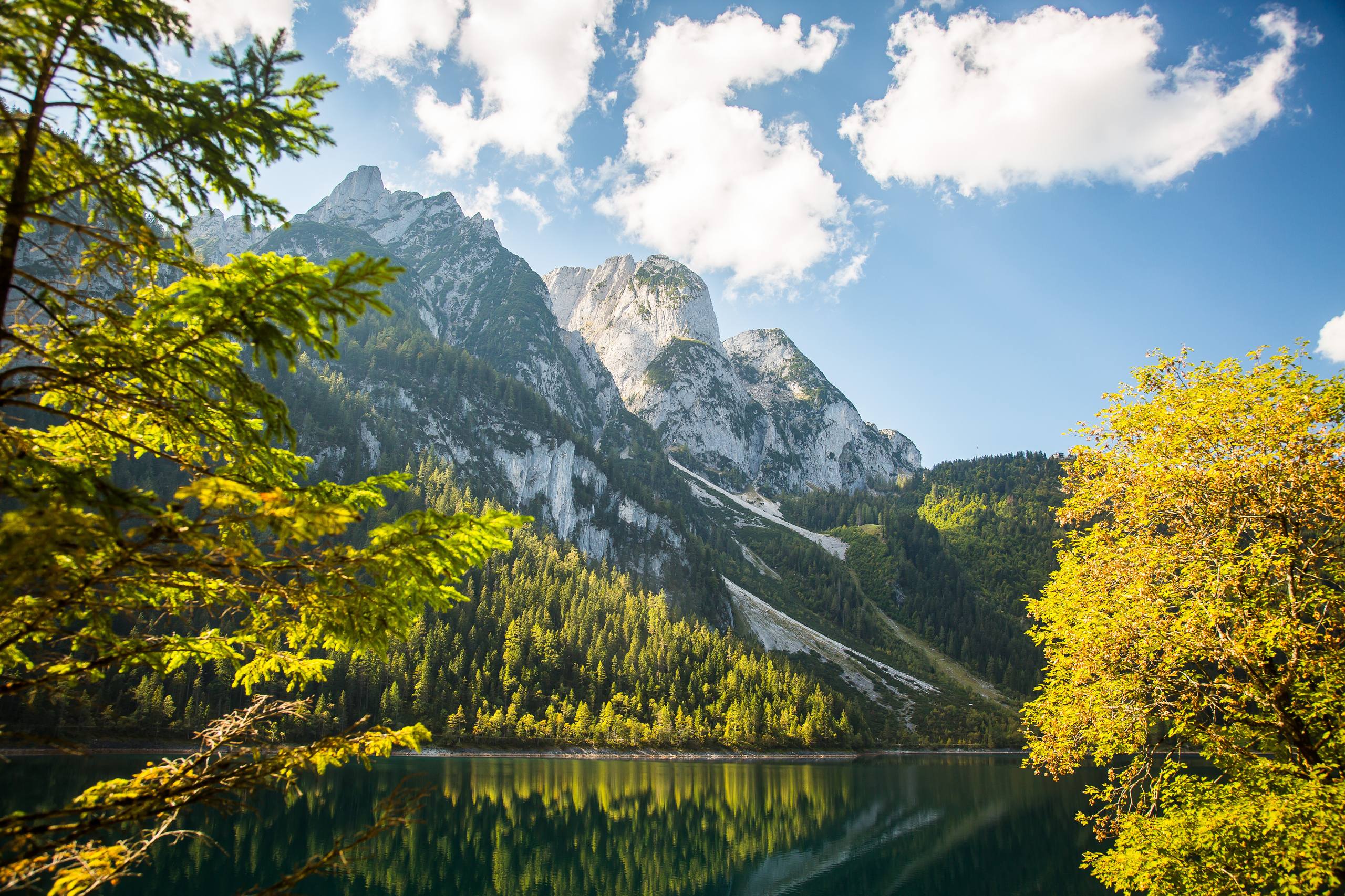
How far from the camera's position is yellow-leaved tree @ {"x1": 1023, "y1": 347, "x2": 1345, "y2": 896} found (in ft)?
35.3

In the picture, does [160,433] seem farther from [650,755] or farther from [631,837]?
[650,755]

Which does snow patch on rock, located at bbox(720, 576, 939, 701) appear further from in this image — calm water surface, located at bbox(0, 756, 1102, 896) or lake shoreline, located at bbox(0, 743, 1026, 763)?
calm water surface, located at bbox(0, 756, 1102, 896)

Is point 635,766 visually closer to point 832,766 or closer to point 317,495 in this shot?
point 832,766

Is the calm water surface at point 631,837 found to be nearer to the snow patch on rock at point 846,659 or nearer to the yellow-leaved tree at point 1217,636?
the yellow-leaved tree at point 1217,636

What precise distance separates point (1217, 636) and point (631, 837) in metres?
46.7

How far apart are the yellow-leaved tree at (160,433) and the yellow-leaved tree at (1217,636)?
12846 millimetres

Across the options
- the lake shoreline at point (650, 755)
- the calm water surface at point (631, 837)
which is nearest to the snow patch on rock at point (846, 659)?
the lake shoreline at point (650, 755)

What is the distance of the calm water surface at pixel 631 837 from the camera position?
36.9 metres

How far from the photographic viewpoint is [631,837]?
1907 inches

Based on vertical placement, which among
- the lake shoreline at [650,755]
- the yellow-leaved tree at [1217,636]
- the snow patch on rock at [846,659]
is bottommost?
the lake shoreline at [650,755]

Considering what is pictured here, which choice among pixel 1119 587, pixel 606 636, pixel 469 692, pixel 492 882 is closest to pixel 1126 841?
pixel 1119 587

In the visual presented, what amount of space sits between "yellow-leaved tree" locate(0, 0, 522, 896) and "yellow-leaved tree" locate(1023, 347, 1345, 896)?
42.1 feet

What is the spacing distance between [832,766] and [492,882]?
8385 cm

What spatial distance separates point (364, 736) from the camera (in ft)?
21.8
